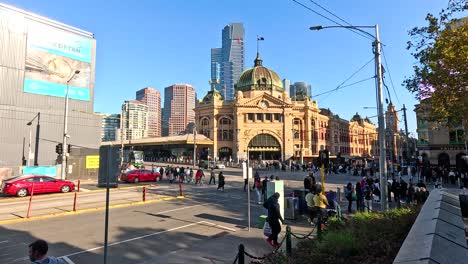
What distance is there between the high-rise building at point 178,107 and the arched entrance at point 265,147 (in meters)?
67.7

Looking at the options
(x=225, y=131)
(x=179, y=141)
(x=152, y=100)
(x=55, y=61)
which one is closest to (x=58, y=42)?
(x=55, y=61)

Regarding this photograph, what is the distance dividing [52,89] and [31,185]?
19551mm

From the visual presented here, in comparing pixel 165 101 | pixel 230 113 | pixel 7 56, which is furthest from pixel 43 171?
pixel 165 101

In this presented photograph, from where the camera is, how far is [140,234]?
11797 mm

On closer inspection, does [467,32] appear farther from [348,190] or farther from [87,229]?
[87,229]

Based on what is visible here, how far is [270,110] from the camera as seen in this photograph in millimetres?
78312

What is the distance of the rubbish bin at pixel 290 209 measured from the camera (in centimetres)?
1465

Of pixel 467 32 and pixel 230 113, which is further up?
pixel 230 113

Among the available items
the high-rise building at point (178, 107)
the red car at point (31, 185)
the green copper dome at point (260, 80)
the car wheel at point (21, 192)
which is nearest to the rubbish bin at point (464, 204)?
the red car at point (31, 185)

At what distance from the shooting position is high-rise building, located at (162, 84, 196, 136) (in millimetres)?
141750

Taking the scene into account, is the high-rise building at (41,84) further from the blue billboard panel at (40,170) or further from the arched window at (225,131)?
the arched window at (225,131)

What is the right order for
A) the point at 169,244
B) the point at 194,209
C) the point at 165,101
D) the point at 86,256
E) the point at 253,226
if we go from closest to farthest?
the point at 86,256 < the point at 169,244 < the point at 253,226 < the point at 194,209 < the point at 165,101

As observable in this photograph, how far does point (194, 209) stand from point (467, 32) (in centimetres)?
1418

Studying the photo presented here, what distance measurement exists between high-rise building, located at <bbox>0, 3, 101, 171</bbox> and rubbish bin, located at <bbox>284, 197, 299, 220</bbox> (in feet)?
90.8
